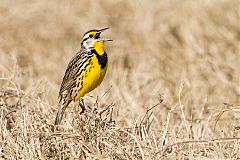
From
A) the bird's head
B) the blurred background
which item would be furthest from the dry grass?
the bird's head

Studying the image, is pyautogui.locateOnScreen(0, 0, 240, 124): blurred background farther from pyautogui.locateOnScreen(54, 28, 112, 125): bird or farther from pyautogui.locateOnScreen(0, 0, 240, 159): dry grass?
pyautogui.locateOnScreen(54, 28, 112, 125): bird

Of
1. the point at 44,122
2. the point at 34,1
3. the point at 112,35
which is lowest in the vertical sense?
the point at 44,122

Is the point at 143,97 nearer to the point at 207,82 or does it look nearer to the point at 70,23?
the point at 207,82

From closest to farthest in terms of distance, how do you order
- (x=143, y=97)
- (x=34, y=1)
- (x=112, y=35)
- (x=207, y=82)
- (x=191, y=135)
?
(x=191, y=135) < (x=143, y=97) < (x=207, y=82) < (x=112, y=35) < (x=34, y=1)

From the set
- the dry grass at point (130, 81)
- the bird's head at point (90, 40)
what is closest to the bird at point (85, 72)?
the bird's head at point (90, 40)

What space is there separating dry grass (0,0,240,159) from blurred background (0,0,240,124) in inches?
0.5

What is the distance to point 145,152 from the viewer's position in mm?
4059

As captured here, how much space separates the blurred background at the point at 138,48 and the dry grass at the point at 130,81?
0.04 feet

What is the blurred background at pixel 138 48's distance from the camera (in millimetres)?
6266

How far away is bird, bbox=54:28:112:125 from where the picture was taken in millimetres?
4977

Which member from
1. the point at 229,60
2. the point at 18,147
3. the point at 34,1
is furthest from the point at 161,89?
the point at 34,1

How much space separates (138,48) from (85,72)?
3.06m

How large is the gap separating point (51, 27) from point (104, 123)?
16.9 feet

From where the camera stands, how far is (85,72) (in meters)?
5.08
